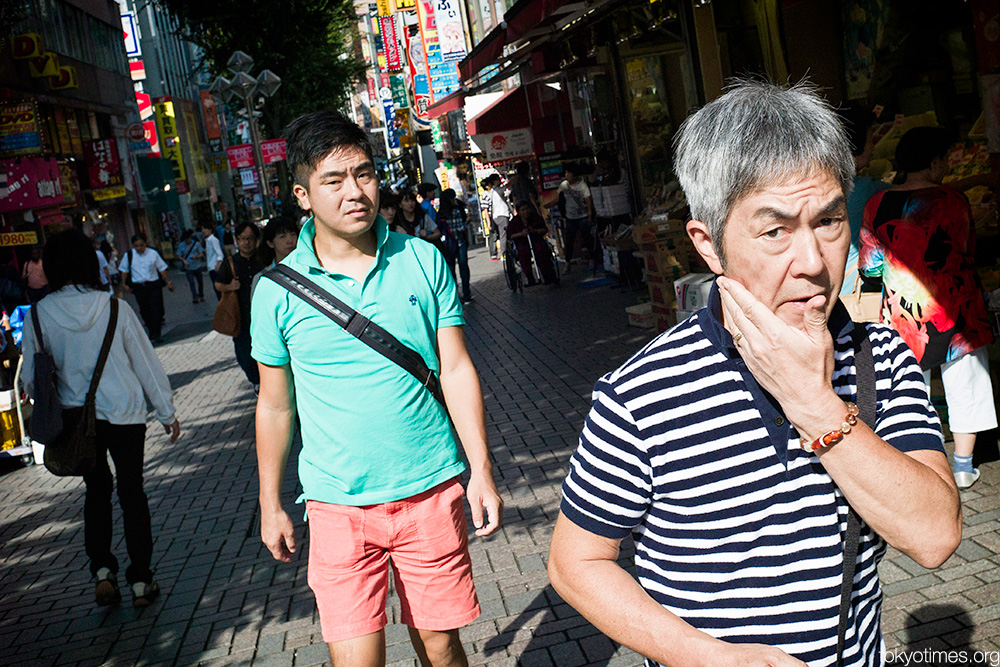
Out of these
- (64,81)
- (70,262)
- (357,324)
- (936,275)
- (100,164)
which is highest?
(64,81)

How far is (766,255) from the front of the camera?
158 cm

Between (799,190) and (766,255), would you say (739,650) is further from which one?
(799,190)

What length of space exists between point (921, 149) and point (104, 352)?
429 centimetres

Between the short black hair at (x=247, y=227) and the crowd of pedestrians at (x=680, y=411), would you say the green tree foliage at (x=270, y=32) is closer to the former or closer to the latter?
the short black hair at (x=247, y=227)

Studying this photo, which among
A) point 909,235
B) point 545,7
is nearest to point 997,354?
point 909,235

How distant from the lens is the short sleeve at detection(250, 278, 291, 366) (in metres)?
3.19

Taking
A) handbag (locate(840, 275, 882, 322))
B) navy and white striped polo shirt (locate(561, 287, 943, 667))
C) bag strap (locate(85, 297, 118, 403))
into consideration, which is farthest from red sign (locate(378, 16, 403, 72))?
navy and white striped polo shirt (locate(561, 287, 943, 667))

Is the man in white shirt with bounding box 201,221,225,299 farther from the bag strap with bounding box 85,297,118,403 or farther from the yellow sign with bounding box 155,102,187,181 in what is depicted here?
the yellow sign with bounding box 155,102,187,181

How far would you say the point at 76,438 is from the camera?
518 centimetres

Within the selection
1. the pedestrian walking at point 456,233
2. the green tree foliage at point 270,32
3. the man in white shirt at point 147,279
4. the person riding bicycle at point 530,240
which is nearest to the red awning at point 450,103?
the pedestrian walking at point 456,233

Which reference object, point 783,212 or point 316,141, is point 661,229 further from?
point 783,212

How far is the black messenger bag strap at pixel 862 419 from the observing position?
1595 mm

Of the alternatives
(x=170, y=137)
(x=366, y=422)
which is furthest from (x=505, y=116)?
(x=170, y=137)

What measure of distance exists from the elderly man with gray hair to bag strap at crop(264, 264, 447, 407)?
1463 millimetres
